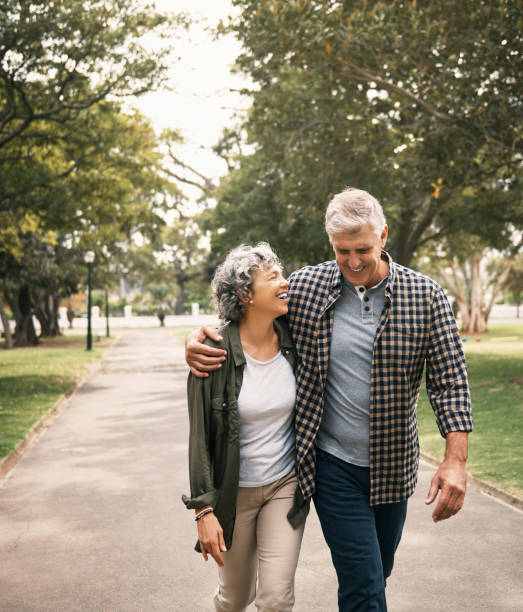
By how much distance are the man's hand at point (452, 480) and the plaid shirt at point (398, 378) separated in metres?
0.05

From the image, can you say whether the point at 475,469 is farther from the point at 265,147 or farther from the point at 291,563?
the point at 265,147

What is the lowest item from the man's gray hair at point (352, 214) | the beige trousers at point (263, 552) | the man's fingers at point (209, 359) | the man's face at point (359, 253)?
the beige trousers at point (263, 552)

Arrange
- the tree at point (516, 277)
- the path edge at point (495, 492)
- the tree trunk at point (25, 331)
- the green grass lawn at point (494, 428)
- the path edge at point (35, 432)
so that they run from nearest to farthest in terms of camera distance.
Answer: the path edge at point (495, 492) < the green grass lawn at point (494, 428) < the path edge at point (35, 432) < the tree trunk at point (25, 331) < the tree at point (516, 277)

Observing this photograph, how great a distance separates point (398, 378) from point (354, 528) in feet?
2.00

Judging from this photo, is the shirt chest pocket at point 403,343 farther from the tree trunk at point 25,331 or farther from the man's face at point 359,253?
the tree trunk at point 25,331

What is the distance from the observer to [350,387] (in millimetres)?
3096

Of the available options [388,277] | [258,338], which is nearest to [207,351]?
[258,338]

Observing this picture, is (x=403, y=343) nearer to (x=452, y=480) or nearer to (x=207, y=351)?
Answer: (x=452, y=480)

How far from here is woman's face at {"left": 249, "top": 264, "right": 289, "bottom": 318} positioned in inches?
125

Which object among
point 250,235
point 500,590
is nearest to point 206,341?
point 500,590

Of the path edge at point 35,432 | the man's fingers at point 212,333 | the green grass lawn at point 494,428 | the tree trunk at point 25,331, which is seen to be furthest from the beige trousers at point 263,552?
the tree trunk at point 25,331

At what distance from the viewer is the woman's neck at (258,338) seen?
320 centimetres

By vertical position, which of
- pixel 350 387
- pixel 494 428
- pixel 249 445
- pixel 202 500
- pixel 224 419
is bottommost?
pixel 494 428

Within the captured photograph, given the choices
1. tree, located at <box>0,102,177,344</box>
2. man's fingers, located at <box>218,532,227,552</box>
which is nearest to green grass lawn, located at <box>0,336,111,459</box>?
tree, located at <box>0,102,177,344</box>
